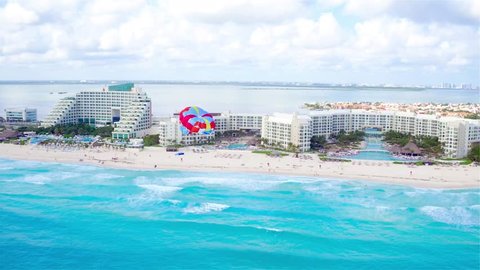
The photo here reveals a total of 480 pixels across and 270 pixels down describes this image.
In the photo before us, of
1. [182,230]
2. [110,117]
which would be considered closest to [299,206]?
[182,230]

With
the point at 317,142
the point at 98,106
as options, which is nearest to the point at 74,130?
the point at 98,106

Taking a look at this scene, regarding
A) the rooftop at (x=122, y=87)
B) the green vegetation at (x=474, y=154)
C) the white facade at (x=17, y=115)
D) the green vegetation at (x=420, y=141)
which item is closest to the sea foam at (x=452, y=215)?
the green vegetation at (x=474, y=154)

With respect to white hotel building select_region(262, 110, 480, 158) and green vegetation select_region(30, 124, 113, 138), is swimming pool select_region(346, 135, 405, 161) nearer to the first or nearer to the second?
white hotel building select_region(262, 110, 480, 158)

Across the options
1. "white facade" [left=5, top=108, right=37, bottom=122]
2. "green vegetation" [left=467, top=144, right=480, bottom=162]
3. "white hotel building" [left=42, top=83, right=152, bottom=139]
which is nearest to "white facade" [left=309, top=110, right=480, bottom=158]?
"green vegetation" [left=467, top=144, right=480, bottom=162]

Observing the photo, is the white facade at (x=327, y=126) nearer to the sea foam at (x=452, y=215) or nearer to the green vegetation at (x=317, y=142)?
the green vegetation at (x=317, y=142)

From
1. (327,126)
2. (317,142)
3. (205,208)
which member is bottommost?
(205,208)

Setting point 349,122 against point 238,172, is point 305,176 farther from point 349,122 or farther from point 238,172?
point 349,122

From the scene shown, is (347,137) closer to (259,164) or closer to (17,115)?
(259,164)
